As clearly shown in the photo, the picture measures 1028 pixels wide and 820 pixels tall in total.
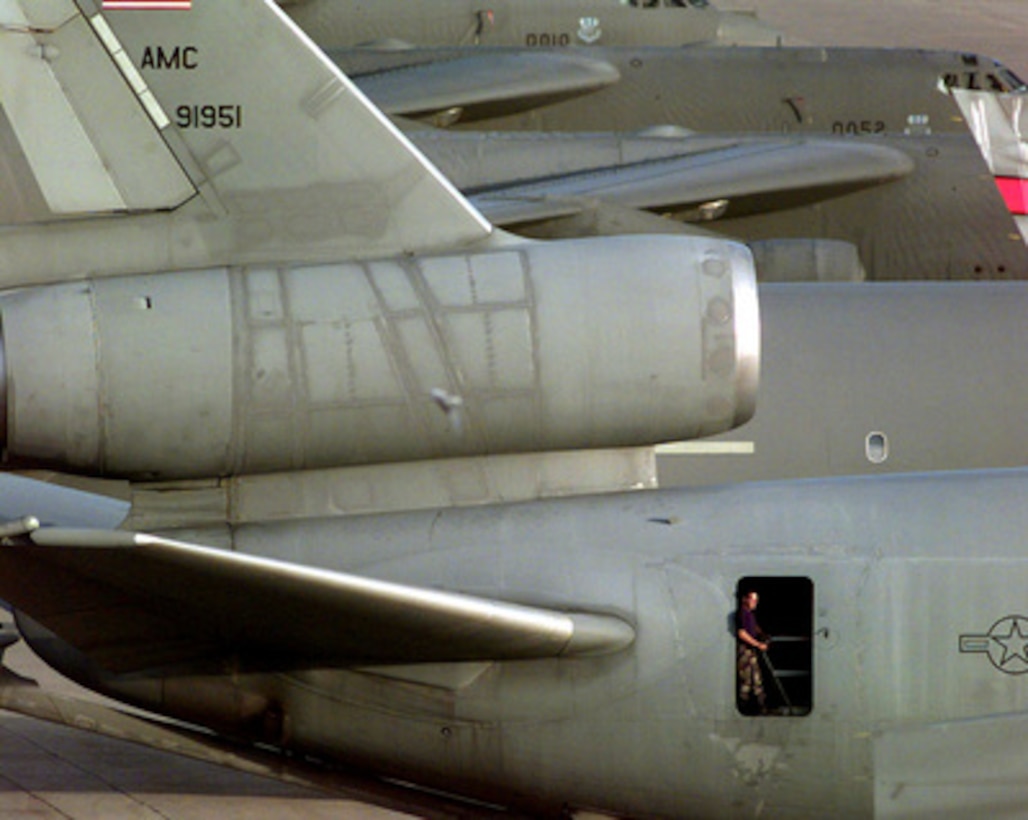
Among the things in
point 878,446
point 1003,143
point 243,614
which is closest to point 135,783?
point 243,614

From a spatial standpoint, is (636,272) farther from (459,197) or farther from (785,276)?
(785,276)

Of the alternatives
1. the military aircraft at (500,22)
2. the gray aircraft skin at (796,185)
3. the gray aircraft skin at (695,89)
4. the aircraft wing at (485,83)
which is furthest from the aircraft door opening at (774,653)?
the military aircraft at (500,22)

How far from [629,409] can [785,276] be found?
986 cm

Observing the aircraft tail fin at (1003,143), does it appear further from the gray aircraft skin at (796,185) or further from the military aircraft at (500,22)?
the military aircraft at (500,22)

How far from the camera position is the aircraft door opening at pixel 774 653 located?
11984 mm

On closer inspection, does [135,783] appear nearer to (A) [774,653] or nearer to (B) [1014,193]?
(A) [774,653]

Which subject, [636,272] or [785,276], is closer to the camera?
[636,272]

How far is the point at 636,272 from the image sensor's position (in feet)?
39.2

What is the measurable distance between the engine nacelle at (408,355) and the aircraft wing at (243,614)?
84cm

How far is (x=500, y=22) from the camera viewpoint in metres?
30.3

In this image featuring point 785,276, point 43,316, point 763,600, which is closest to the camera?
point 43,316

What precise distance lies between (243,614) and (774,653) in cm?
312

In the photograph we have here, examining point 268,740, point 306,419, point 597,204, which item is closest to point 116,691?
point 268,740

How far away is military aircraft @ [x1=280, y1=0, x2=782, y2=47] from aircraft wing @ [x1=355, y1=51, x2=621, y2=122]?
1.96 m
